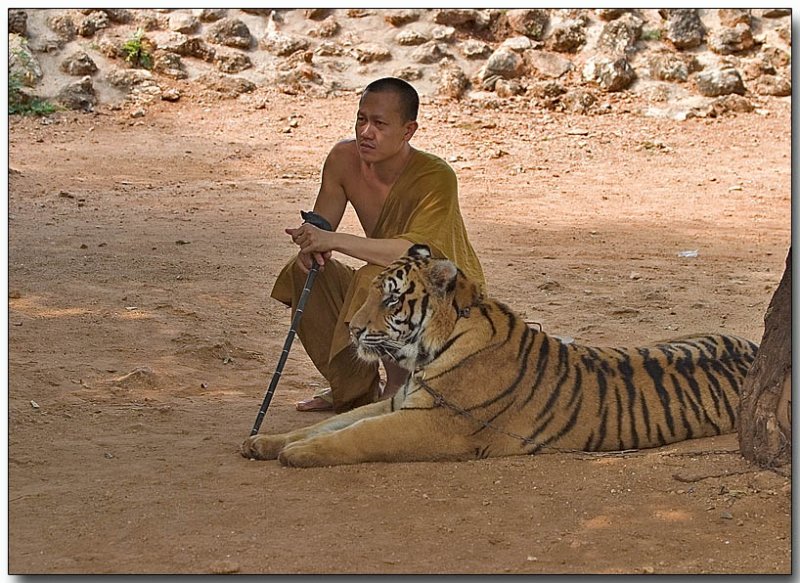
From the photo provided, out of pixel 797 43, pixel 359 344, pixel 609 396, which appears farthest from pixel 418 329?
pixel 797 43

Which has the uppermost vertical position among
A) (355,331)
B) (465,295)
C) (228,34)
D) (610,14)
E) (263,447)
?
(610,14)

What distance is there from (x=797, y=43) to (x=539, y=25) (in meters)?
13.0

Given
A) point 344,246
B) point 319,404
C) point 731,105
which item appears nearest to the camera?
point 344,246

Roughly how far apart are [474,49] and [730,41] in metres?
3.91

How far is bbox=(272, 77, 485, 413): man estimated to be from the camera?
4.83 m

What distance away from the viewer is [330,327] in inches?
207

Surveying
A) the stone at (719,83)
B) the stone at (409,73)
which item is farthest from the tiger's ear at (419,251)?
the stone at (719,83)

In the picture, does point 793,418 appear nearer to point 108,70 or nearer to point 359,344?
point 359,344

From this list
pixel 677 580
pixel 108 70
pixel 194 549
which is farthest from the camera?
pixel 108 70

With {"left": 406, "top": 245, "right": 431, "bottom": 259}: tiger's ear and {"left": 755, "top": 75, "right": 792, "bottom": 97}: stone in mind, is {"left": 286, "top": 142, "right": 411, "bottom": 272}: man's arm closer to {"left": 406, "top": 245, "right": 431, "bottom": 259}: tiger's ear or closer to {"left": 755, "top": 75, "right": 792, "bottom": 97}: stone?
{"left": 406, "top": 245, "right": 431, "bottom": 259}: tiger's ear

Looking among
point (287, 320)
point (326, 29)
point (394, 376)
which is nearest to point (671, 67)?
point (326, 29)

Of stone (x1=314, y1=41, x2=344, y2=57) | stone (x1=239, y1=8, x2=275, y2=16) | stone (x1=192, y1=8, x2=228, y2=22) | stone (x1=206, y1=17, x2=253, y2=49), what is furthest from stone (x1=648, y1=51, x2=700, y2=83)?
stone (x1=192, y1=8, x2=228, y2=22)

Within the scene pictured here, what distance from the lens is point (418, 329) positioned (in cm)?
450

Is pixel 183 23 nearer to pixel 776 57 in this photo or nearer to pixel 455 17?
pixel 455 17
